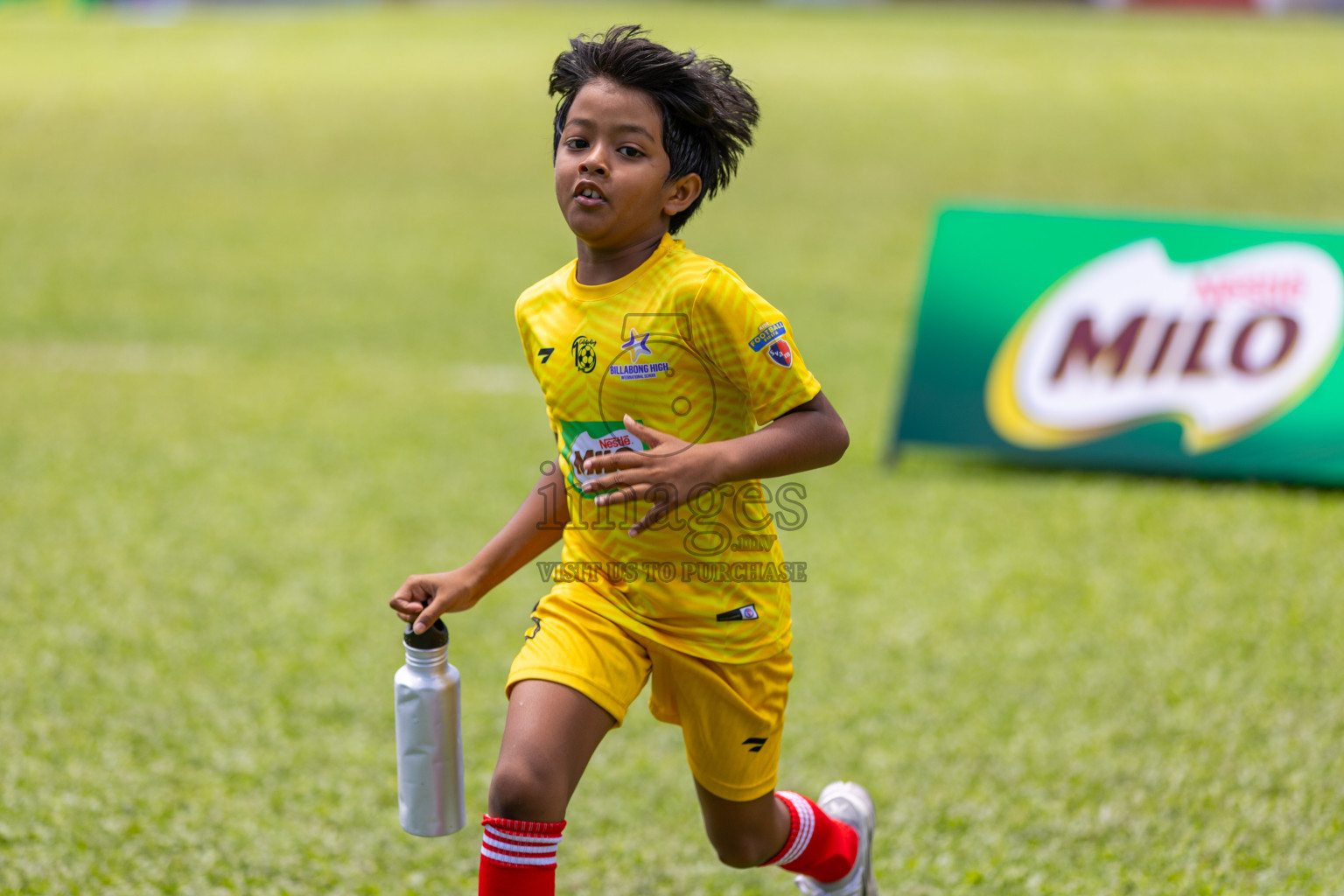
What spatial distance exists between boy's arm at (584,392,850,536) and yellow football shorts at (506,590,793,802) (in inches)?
13.9

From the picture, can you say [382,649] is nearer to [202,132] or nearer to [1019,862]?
[1019,862]

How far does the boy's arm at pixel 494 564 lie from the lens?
2.59 m

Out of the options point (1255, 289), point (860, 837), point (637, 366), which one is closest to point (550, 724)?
point (637, 366)

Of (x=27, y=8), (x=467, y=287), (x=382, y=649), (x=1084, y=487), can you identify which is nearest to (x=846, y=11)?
(x=27, y=8)

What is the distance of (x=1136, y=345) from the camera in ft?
22.2

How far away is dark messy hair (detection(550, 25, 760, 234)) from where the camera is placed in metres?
2.42

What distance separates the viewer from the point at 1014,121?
20.2 meters

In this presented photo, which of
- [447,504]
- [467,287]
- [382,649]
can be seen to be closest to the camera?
[382,649]

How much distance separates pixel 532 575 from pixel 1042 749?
8.06ft

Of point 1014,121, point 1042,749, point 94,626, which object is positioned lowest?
point 94,626

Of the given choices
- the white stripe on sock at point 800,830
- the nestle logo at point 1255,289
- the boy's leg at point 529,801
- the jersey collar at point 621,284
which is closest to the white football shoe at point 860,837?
Answer: the white stripe on sock at point 800,830

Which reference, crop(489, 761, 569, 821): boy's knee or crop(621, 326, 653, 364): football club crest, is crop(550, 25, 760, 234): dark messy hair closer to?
crop(621, 326, 653, 364): football club crest

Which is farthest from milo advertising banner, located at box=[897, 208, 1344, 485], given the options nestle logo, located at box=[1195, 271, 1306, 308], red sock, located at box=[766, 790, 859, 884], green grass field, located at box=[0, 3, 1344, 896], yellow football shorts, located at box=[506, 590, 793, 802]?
yellow football shorts, located at box=[506, 590, 793, 802]

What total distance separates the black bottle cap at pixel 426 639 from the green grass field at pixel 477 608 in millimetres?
1267
